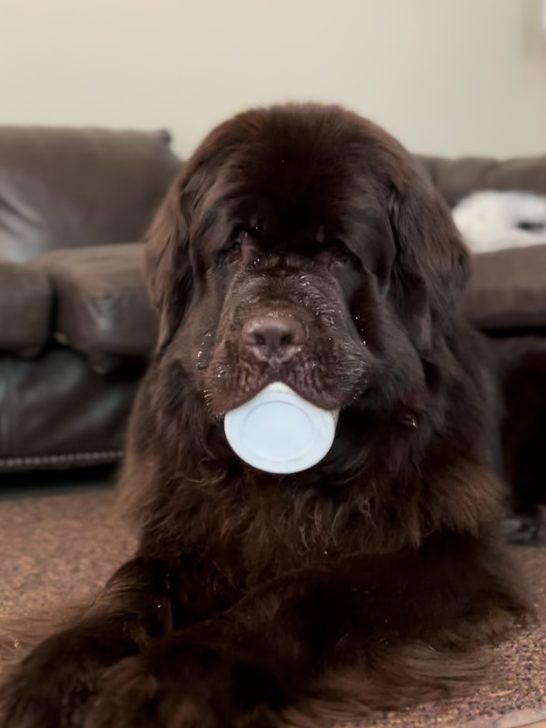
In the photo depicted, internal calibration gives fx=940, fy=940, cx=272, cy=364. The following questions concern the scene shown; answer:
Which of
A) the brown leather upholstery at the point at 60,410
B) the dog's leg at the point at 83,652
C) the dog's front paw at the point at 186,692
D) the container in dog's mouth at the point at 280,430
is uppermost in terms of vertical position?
the container in dog's mouth at the point at 280,430

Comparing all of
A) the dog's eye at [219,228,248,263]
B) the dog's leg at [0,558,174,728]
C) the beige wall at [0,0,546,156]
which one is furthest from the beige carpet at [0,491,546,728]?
the beige wall at [0,0,546,156]

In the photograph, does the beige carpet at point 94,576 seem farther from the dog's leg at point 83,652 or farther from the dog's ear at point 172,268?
the dog's ear at point 172,268

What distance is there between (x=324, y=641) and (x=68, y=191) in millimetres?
→ 2446

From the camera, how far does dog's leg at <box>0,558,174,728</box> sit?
1130mm

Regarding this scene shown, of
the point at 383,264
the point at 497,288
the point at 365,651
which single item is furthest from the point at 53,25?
the point at 365,651

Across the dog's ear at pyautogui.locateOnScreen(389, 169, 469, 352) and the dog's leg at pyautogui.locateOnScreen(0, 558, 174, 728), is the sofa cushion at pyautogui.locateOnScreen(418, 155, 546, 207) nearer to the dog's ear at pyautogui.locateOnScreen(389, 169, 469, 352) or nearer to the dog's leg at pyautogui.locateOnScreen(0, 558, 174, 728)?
the dog's ear at pyautogui.locateOnScreen(389, 169, 469, 352)

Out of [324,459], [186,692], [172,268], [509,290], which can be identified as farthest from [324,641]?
[509,290]

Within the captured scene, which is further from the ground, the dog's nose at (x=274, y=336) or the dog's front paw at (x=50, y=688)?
the dog's nose at (x=274, y=336)

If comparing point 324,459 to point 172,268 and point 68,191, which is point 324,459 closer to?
point 172,268

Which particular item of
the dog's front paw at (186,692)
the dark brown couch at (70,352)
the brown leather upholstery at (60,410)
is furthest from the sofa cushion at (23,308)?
the dog's front paw at (186,692)

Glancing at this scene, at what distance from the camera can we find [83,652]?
122 cm

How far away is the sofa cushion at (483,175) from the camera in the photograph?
3172 millimetres

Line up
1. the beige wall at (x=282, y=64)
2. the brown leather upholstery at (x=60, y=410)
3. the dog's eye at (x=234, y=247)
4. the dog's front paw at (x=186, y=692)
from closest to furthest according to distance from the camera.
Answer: the dog's front paw at (x=186, y=692) → the dog's eye at (x=234, y=247) → the brown leather upholstery at (x=60, y=410) → the beige wall at (x=282, y=64)

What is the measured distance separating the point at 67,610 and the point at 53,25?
277 cm
